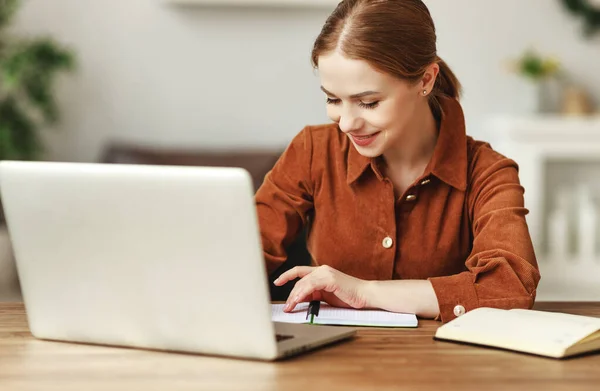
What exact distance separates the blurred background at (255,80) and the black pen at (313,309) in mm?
2412

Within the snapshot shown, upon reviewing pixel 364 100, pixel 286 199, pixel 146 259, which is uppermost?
pixel 364 100

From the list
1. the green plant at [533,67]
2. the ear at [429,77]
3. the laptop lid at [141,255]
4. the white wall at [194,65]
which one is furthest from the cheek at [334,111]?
the green plant at [533,67]

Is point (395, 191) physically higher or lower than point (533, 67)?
higher

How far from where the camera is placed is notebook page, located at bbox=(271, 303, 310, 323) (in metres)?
1.41

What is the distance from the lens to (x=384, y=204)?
5.87 feet

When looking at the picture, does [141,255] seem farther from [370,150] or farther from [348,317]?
A: [370,150]

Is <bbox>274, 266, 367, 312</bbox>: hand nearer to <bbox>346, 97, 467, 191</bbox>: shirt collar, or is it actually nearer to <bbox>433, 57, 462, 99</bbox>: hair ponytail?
<bbox>346, 97, 467, 191</bbox>: shirt collar

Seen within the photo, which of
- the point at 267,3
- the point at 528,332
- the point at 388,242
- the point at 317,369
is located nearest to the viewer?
the point at 317,369

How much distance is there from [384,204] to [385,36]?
34cm

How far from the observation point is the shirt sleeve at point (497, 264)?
150 cm

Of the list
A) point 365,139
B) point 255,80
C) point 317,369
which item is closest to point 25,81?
point 255,80

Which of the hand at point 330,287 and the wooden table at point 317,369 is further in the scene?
the hand at point 330,287

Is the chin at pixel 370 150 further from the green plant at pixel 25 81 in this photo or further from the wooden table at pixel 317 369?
the green plant at pixel 25 81

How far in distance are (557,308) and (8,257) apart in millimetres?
2475
